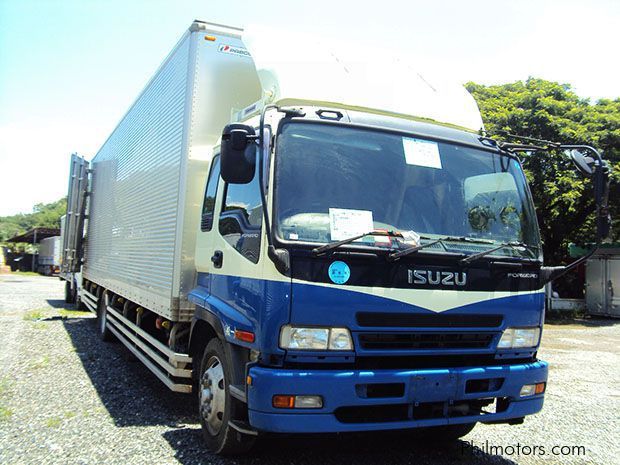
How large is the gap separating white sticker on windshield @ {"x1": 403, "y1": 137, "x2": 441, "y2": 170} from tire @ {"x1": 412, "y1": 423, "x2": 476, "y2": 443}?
2.29 m

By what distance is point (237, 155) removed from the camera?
11.7 feet

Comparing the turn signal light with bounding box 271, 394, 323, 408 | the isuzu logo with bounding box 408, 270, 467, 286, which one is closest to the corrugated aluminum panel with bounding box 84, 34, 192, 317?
the turn signal light with bounding box 271, 394, 323, 408

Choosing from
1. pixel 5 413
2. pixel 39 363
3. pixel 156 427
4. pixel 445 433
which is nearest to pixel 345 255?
pixel 445 433

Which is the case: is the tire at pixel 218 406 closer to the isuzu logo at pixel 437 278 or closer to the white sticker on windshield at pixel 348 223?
the white sticker on windshield at pixel 348 223

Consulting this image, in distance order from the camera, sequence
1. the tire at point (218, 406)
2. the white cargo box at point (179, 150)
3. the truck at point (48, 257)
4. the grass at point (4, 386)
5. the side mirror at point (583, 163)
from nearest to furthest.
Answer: the tire at point (218, 406) < the side mirror at point (583, 163) < the white cargo box at point (179, 150) < the grass at point (4, 386) < the truck at point (48, 257)

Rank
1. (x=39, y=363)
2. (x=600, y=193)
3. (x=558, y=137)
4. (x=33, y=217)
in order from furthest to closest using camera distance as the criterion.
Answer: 1. (x=33, y=217)
2. (x=558, y=137)
3. (x=39, y=363)
4. (x=600, y=193)

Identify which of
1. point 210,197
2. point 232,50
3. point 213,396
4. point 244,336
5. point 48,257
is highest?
point 232,50

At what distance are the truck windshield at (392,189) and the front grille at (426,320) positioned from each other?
1.58 feet

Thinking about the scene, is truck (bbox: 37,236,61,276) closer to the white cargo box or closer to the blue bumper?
the white cargo box

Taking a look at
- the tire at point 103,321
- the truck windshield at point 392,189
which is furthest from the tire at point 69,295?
the truck windshield at point 392,189

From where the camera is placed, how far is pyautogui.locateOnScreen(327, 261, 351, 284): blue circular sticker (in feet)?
11.1

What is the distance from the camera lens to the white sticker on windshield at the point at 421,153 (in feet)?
13.2

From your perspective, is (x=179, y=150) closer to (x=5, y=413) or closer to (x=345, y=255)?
(x=345, y=255)

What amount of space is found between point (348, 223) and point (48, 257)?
133ft
